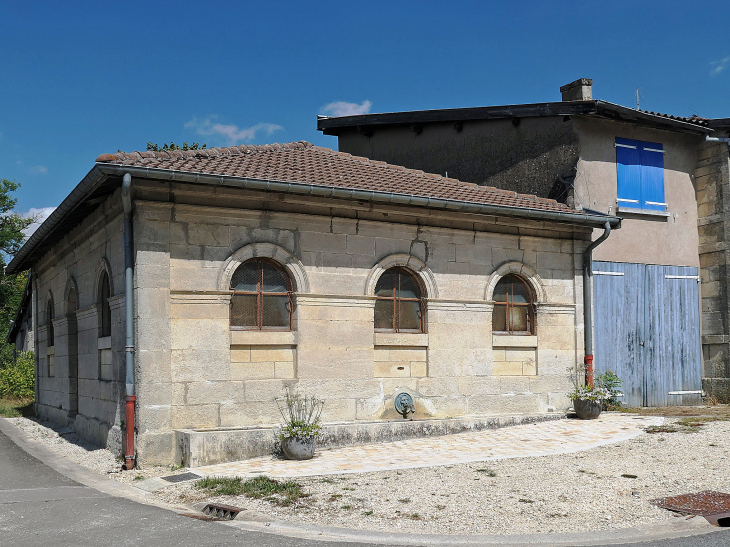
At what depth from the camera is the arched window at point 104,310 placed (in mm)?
10531

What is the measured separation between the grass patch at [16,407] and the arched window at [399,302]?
9570 millimetres

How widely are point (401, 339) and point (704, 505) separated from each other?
523cm

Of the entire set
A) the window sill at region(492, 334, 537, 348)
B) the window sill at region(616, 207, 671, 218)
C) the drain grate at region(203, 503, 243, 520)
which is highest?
the window sill at region(616, 207, 671, 218)

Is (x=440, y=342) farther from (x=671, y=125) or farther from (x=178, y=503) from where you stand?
(x=671, y=125)

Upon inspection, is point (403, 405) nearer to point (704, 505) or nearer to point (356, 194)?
point (356, 194)

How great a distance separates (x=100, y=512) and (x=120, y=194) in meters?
4.21

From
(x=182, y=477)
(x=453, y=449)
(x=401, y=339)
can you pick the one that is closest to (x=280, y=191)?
(x=401, y=339)

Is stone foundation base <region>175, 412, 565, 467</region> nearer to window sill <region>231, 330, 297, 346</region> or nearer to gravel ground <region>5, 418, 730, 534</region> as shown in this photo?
gravel ground <region>5, 418, 730, 534</region>

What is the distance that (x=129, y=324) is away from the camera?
28.2 feet

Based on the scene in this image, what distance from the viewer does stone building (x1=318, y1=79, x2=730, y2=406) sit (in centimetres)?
1277

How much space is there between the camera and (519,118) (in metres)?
13.6

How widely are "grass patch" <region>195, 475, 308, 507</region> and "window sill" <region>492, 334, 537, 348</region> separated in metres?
5.23

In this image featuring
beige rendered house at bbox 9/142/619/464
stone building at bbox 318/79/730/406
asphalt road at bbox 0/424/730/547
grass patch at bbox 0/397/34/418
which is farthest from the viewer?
grass patch at bbox 0/397/34/418

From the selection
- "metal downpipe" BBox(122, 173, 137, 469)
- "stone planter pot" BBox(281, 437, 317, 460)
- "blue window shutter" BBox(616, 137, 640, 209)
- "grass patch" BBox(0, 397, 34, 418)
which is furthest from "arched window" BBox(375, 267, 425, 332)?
"grass patch" BBox(0, 397, 34, 418)
